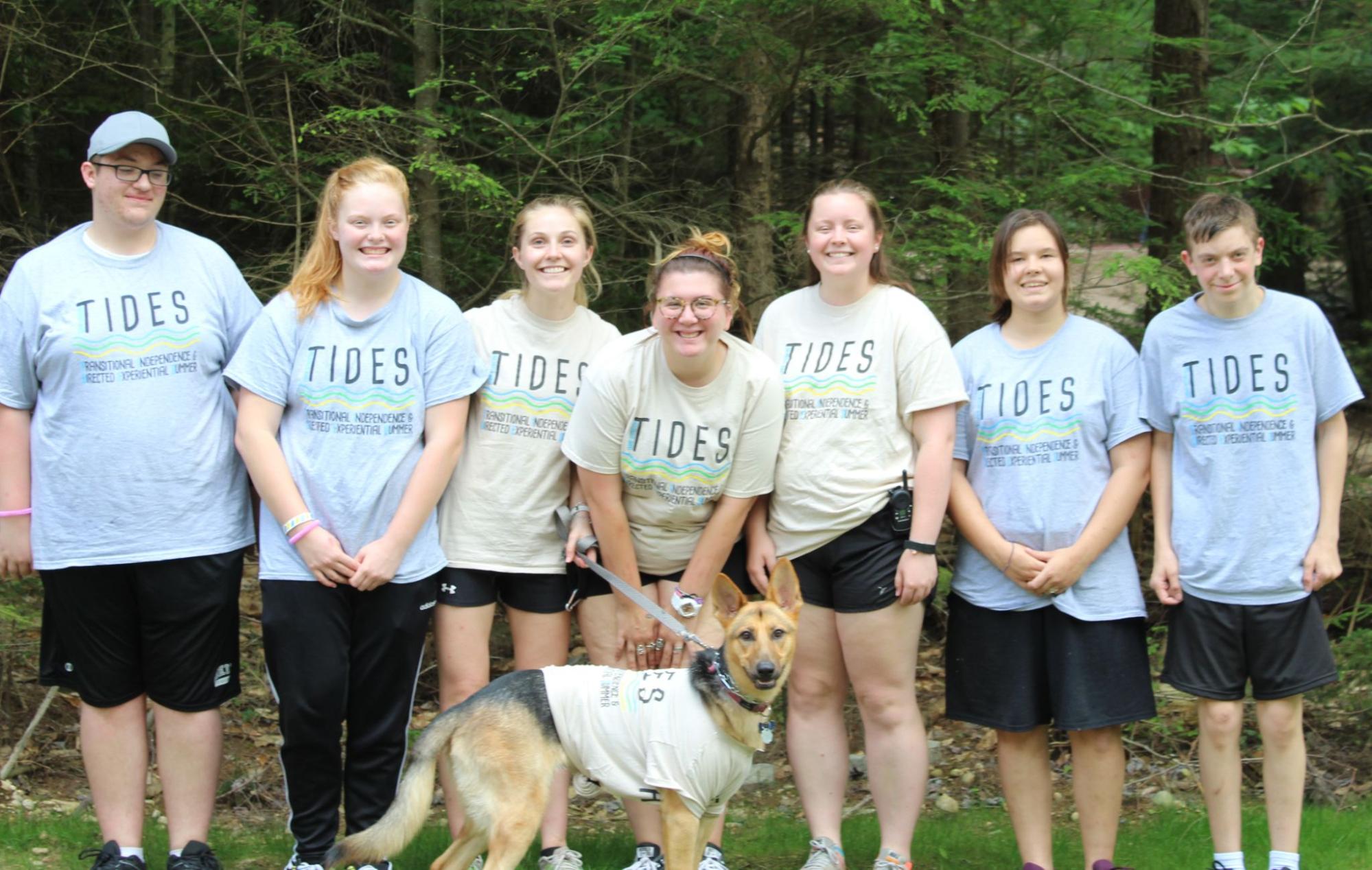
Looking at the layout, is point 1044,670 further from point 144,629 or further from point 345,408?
point 144,629

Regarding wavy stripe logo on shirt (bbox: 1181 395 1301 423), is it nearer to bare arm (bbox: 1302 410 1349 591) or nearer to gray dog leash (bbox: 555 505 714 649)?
bare arm (bbox: 1302 410 1349 591)

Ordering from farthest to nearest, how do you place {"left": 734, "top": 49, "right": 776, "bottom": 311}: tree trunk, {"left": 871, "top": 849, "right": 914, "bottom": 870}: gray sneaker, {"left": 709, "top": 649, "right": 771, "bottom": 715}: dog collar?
{"left": 734, "top": 49, "right": 776, "bottom": 311}: tree trunk, {"left": 871, "top": 849, "right": 914, "bottom": 870}: gray sneaker, {"left": 709, "top": 649, "right": 771, "bottom": 715}: dog collar

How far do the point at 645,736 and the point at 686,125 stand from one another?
544cm

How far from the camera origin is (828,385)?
4496 mm

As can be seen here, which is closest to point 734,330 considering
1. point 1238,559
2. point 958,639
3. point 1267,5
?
point 958,639

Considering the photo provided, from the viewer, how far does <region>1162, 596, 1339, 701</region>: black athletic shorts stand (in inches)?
169

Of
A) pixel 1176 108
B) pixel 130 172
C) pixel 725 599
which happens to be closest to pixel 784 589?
pixel 725 599

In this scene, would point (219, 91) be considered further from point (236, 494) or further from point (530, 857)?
point (530, 857)

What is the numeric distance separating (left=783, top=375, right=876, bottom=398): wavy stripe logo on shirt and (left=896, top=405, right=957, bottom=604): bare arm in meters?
0.21

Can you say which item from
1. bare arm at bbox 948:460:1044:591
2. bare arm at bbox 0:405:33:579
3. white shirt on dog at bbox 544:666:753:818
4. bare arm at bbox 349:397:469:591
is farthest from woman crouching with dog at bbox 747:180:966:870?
bare arm at bbox 0:405:33:579

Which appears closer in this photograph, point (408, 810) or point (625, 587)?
point (408, 810)

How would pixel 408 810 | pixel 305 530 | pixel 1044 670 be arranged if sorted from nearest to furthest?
pixel 408 810, pixel 305 530, pixel 1044 670

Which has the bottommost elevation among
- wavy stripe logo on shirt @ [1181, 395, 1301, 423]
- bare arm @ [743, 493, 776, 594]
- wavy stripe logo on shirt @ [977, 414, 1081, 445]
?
bare arm @ [743, 493, 776, 594]

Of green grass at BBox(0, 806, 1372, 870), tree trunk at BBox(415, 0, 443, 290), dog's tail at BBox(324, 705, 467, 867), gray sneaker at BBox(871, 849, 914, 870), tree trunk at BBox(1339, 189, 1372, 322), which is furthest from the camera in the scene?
tree trunk at BBox(1339, 189, 1372, 322)
